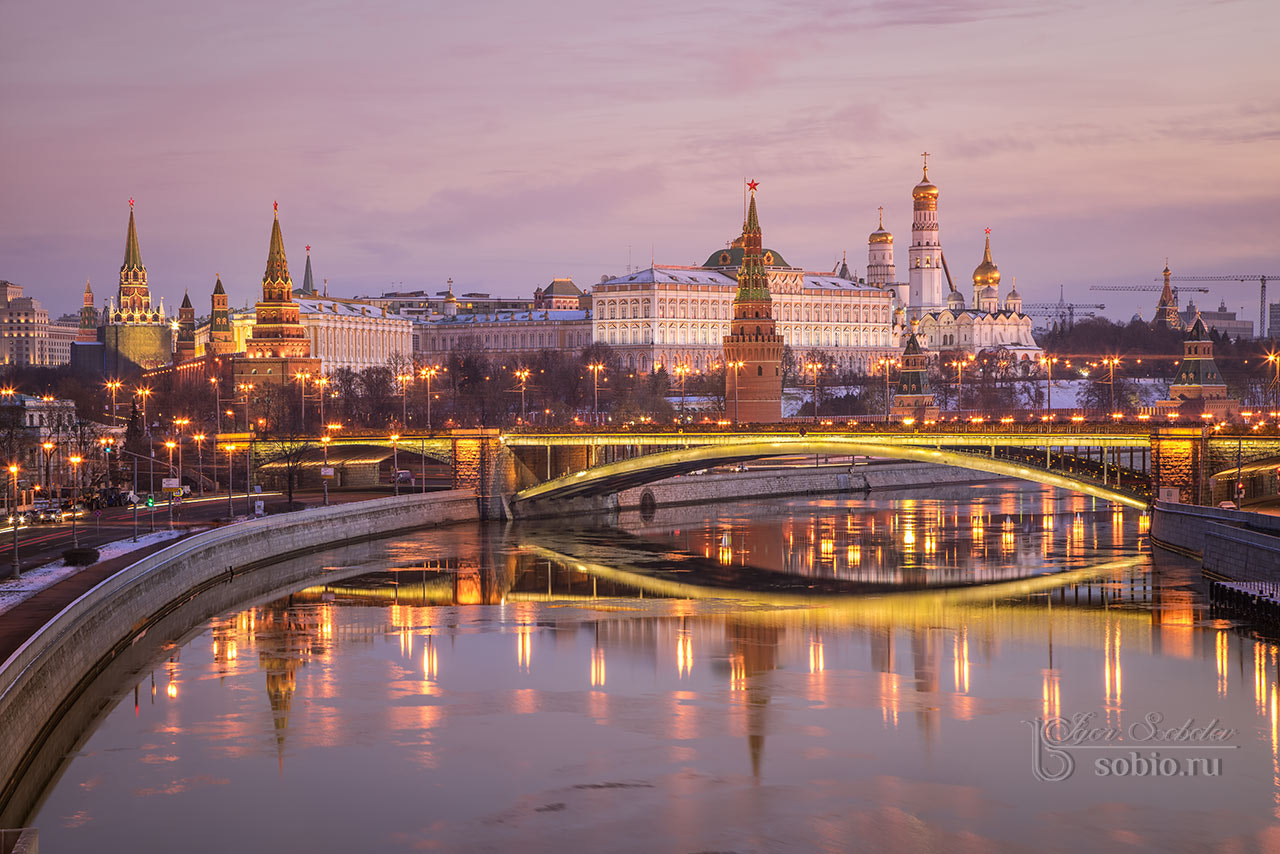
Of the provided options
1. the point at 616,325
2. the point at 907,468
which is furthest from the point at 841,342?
the point at 907,468

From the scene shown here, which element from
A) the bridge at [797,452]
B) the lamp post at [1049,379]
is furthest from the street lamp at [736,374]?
the bridge at [797,452]

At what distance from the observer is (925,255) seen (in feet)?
626

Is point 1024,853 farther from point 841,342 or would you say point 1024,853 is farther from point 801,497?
point 841,342

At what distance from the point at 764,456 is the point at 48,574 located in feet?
108

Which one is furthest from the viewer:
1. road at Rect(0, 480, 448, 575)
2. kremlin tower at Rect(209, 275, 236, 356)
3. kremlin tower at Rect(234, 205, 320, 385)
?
kremlin tower at Rect(209, 275, 236, 356)

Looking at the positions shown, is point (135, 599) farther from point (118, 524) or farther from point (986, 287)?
point (986, 287)

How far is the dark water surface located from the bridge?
667 centimetres

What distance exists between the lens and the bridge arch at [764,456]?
5459cm

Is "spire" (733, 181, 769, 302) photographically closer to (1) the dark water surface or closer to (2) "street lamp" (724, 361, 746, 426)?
(2) "street lamp" (724, 361, 746, 426)

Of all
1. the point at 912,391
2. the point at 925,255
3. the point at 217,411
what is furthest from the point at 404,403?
the point at 925,255

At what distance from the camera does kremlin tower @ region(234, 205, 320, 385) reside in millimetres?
134750

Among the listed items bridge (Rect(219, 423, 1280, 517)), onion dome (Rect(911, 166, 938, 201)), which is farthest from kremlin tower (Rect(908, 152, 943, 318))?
bridge (Rect(219, 423, 1280, 517))

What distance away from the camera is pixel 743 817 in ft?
76.7

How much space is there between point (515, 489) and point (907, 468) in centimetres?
2695
